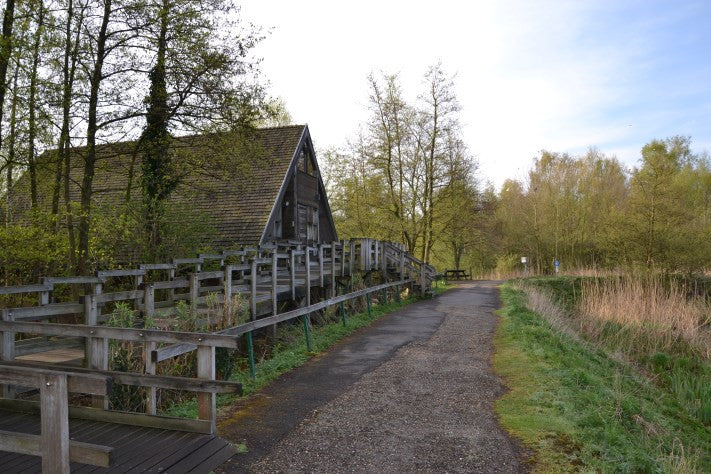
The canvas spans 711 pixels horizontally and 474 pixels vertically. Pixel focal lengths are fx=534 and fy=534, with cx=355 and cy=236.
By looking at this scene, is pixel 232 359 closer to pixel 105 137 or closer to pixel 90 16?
pixel 105 137

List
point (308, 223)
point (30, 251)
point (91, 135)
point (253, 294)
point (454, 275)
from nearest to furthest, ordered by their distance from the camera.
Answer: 1. point (253, 294)
2. point (30, 251)
3. point (91, 135)
4. point (308, 223)
5. point (454, 275)

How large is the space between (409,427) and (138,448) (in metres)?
2.82

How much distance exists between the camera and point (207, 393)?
5.16 m

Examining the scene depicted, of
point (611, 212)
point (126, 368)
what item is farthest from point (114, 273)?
point (611, 212)

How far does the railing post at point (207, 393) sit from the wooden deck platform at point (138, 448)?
0.17m

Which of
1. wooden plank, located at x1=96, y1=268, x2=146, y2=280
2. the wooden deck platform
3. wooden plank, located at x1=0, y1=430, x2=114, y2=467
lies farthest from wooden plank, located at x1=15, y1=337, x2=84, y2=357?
wooden plank, located at x1=0, y1=430, x2=114, y2=467

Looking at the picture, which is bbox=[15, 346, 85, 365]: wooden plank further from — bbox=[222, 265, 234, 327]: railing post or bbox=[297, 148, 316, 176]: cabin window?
bbox=[297, 148, 316, 176]: cabin window

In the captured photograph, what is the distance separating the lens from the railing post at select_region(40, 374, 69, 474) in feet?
11.5

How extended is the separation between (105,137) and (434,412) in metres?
10.3

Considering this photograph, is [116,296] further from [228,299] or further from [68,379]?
[68,379]

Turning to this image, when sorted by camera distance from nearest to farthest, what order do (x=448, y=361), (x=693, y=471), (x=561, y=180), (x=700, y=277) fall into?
(x=693, y=471) → (x=448, y=361) → (x=700, y=277) → (x=561, y=180)

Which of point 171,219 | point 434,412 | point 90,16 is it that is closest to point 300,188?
point 171,219

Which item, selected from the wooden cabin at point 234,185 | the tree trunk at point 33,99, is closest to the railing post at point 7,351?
the wooden cabin at point 234,185

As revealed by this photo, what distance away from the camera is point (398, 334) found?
12.6 metres
